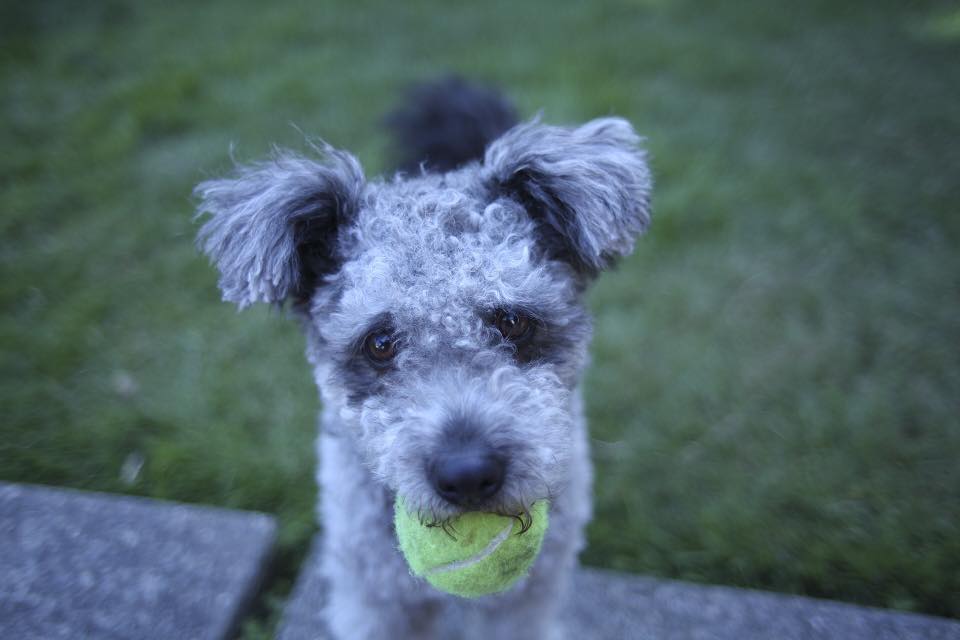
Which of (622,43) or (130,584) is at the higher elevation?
(622,43)

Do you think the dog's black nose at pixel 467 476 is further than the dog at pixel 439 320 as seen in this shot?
No

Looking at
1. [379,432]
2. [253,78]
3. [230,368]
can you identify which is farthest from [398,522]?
[253,78]

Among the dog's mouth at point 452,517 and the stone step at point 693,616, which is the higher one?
the dog's mouth at point 452,517

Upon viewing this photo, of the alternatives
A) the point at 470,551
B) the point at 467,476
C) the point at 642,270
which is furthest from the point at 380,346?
the point at 642,270

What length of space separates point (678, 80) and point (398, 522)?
5.21 m

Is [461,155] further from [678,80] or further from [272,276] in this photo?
[678,80]

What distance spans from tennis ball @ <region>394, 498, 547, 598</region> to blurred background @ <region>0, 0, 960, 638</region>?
121 cm

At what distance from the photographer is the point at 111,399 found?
3.43 metres

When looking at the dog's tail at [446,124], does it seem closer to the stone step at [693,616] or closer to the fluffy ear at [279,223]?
the fluffy ear at [279,223]

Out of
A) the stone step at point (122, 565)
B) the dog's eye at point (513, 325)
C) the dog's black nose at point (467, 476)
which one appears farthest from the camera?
the stone step at point (122, 565)

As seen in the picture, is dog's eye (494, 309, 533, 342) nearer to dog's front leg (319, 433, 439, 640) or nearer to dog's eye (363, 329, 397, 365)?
dog's eye (363, 329, 397, 365)

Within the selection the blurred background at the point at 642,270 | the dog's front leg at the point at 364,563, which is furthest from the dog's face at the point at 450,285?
the blurred background at the point at 642,270

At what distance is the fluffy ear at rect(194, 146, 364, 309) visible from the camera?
201cm

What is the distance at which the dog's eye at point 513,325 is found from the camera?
1978 mm
